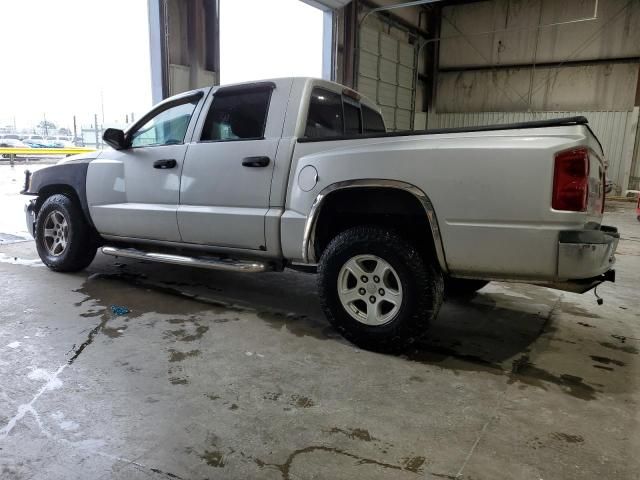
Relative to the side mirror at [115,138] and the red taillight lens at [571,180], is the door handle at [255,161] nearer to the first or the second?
the side mirror at [115,138]

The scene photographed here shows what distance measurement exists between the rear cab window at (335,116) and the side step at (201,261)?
1.02 metres

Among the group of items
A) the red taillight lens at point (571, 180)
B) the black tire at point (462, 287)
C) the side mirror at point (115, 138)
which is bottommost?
the black tire at point (462, 287)

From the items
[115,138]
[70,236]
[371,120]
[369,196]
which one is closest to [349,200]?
[369,196]

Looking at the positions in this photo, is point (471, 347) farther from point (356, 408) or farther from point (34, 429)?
point (34, 429)

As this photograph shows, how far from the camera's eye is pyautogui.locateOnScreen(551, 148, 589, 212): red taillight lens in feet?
7.69

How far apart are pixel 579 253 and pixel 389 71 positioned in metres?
14.8

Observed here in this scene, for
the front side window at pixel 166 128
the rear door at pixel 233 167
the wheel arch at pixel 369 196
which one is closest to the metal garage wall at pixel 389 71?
the front side window at pixel 166 128

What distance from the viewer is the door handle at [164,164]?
12.8 feet

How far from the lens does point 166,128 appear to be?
4.16m

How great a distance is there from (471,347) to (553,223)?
1.09 meters

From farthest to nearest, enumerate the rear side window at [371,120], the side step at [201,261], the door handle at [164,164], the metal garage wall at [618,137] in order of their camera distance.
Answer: the metal garage wall at [618,137] < the rear side window at [371,120] < the door handle at [164,164] < the side step at [201,261]

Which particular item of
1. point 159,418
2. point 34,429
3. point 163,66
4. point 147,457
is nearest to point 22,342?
point 34,429

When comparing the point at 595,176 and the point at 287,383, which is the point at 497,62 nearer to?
the point at 595,176

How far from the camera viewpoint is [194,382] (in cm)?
253
